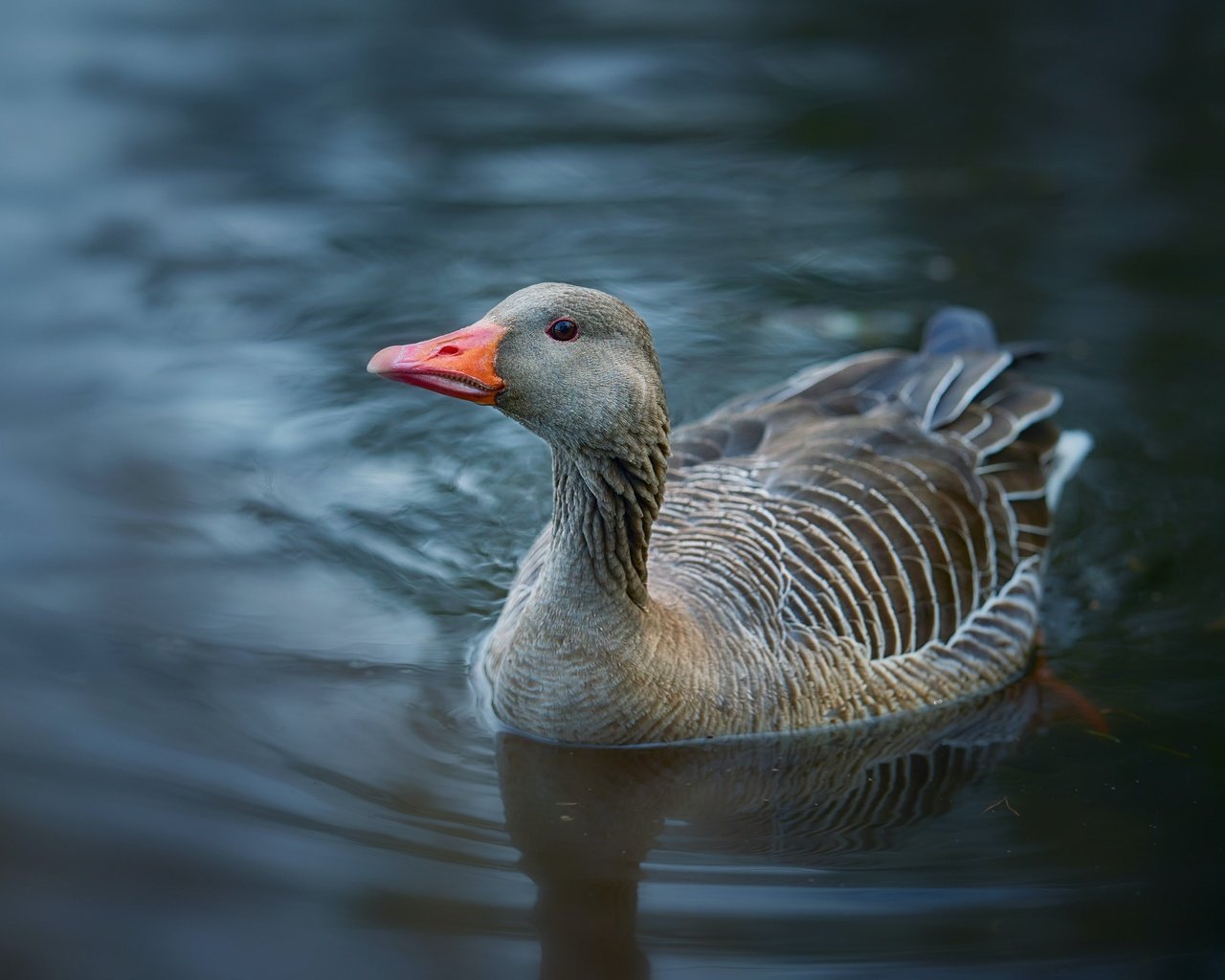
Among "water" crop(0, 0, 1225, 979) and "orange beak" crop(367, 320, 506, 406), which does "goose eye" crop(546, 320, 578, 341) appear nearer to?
"orange beak" crop(367, 320, 506, 406)

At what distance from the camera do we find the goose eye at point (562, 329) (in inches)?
220

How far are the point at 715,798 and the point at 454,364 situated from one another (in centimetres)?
211

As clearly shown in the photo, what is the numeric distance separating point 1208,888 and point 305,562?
4.47m

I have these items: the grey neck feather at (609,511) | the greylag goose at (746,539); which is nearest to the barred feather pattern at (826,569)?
the greylag goose at (746,539)

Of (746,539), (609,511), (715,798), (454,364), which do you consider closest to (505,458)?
(746,539)

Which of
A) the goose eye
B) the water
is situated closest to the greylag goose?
the goose eye

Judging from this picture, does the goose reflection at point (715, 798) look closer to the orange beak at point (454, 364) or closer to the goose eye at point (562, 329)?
the orange beak at point (454, 364)

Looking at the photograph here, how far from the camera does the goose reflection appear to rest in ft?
17.8

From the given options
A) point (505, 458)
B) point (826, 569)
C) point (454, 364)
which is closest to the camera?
point (454, 364)

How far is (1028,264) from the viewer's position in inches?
436

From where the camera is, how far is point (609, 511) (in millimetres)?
5938

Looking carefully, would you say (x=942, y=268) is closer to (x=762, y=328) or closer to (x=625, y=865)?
(x=762, y=328)

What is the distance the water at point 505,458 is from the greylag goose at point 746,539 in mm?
260

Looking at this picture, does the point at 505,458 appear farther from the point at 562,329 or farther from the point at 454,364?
the point at 454,364
